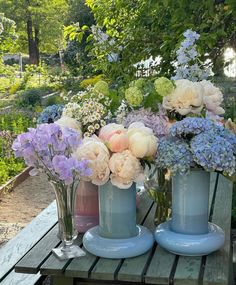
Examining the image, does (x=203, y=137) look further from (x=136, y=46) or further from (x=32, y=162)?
(x=136, y=46)

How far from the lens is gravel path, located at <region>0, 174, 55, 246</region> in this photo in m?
4.02

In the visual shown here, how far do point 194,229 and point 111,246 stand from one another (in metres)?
0.26

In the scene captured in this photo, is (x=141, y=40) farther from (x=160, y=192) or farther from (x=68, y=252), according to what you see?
(x=68, y=252)

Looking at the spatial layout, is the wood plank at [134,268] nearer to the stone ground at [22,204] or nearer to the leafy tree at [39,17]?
the stone ground at [22,204]

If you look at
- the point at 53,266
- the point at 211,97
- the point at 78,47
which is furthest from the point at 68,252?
the point at 78,47

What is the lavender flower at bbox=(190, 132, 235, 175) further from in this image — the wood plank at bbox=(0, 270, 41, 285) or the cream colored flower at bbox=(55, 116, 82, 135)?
the wood plank at bbox=(0, 270, 41, 285)

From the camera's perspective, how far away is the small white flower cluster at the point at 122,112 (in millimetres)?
1760

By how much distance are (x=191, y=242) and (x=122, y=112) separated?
494 mm

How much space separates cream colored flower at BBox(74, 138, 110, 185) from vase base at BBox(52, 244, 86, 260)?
25 cm

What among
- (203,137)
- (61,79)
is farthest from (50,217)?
(61,79)

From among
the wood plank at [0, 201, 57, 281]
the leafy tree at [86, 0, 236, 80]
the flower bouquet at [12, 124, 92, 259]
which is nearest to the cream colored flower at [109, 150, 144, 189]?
the flower bouquet at [12, 124, 92, 259]

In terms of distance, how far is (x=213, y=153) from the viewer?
147 cm

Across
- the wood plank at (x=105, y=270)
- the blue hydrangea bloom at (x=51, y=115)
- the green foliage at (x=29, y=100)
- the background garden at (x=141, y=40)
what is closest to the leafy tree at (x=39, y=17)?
the green foliage at (x=29, y=100)

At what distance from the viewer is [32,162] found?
1.49 meters
